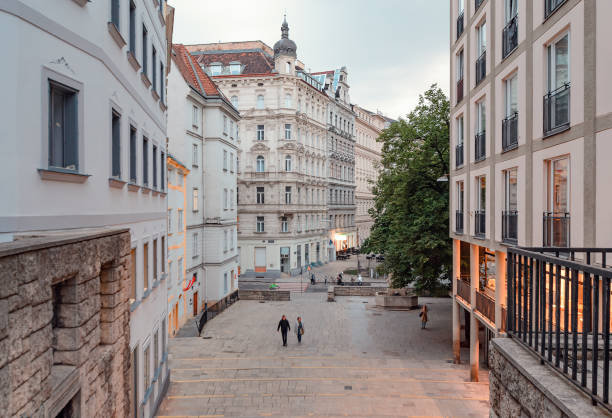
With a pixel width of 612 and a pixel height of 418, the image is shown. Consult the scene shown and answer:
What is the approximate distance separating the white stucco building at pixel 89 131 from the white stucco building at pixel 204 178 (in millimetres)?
16667

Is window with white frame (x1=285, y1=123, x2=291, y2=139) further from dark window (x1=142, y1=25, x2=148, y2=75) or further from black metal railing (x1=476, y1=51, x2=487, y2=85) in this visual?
dark window (x1=142, y1=25, x2=148, y2=75)

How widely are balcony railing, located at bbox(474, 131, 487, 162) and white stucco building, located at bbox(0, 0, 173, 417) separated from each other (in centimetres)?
1064

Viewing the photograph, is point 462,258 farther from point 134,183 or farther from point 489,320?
point 134,183

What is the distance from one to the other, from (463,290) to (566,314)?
1541 centimetres

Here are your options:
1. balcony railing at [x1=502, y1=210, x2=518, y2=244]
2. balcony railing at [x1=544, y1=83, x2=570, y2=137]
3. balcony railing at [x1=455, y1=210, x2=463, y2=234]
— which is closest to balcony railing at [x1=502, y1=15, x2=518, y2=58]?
balcony railing at [x1=544, y1=83, x2=570, y2=137]

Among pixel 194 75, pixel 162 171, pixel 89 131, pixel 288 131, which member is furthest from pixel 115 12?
pixel 288 131

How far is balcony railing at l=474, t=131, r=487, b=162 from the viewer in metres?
17.4

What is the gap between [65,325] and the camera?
7027 millimetres

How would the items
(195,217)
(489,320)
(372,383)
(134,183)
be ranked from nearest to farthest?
1. (134,183)
2. (489,320)
3. (372,383)
4. (195,217)

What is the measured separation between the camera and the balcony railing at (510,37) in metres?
14.2

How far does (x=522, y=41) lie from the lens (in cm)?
1358

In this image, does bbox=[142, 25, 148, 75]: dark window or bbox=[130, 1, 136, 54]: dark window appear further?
bbox=[142, 25, 148, 75]: dark window

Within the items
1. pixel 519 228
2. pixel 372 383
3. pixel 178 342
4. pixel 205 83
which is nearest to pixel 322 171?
pixel 205 83

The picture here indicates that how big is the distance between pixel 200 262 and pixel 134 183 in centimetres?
2408
